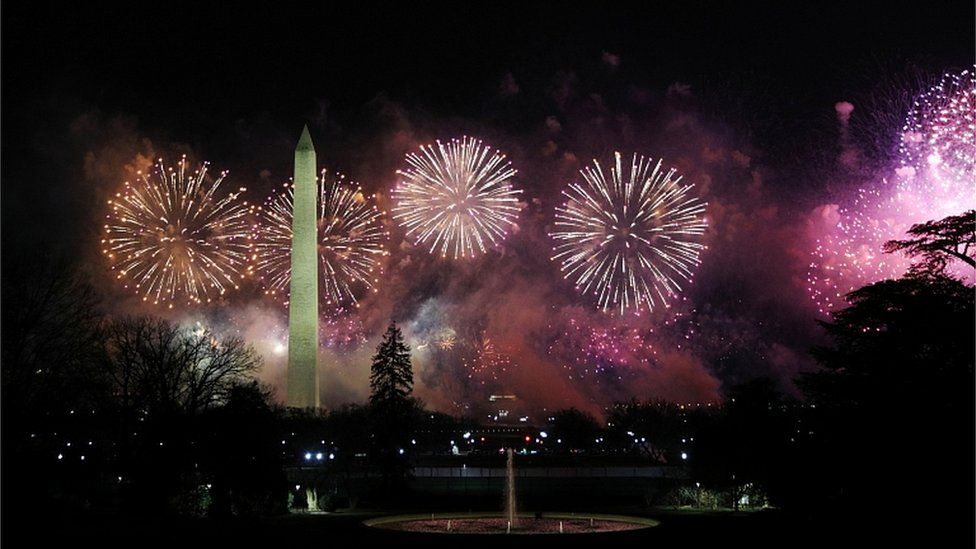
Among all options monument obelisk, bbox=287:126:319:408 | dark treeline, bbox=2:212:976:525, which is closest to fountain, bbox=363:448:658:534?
dark treeline, bbox=2:212:976:525

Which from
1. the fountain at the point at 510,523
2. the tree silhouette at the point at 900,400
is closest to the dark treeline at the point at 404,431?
the tree silhouette at the point at 900,400

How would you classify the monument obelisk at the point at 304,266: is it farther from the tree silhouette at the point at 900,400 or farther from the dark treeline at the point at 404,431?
the tree silhouette at the point at 900,400

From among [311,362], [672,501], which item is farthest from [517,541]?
[311,362]

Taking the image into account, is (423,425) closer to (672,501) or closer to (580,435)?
(580,435)

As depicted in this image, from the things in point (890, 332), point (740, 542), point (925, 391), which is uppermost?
point (890, 332)

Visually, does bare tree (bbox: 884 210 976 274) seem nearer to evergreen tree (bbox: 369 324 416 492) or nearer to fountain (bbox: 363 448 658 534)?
fountain (bbox: 363 448 658 534)

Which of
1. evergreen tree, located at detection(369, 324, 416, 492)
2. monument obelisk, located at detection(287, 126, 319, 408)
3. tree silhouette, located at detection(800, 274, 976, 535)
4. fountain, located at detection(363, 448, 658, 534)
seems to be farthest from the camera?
monument obelisk, located at detection(287, 126, 319, 408)

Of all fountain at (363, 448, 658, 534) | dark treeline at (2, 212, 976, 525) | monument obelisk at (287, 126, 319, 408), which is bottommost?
fountain at (363, 448, 658, 534)
